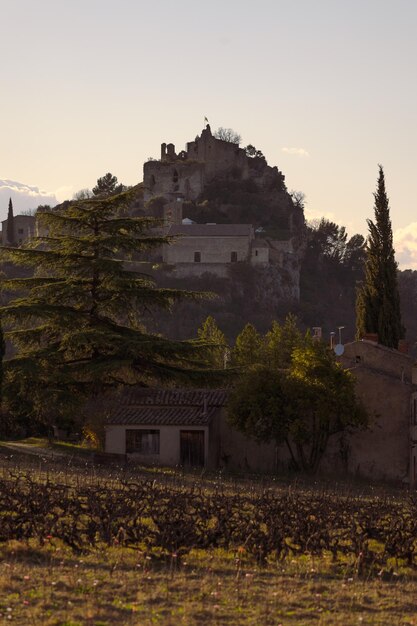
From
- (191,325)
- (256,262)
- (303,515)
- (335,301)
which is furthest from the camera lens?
(335,301)

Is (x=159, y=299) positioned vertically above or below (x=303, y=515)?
above

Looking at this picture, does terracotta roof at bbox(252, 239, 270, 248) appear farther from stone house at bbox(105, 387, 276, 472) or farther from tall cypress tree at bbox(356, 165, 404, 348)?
stone house at bbox(105, 387, 276, 472)

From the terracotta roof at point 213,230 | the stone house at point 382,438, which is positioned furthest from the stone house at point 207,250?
the stone house at point 382,438

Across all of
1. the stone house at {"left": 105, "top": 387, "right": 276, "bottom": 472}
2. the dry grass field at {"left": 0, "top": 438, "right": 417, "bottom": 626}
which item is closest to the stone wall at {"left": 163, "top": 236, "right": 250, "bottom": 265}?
the stone house at {"left": 105, "top": 387, "right": 276, "bottom": 472}

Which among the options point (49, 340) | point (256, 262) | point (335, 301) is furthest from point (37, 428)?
point (335, 301)

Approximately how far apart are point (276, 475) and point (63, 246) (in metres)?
15.0

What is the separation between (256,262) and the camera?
451ft

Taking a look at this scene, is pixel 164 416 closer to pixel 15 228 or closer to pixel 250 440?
pixel 250 440

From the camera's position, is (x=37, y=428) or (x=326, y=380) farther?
(x=37, y=428)

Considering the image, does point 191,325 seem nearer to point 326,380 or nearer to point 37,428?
point 37,428

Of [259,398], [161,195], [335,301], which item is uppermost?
[161,195]

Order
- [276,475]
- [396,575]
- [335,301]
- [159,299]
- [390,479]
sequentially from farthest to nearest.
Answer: [335,301]
[159,299]
[390,479]
[276,475]
[396,575]

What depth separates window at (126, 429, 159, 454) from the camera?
44.4m

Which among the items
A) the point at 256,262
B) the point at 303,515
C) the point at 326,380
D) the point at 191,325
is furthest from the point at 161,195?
the point at 303,515
